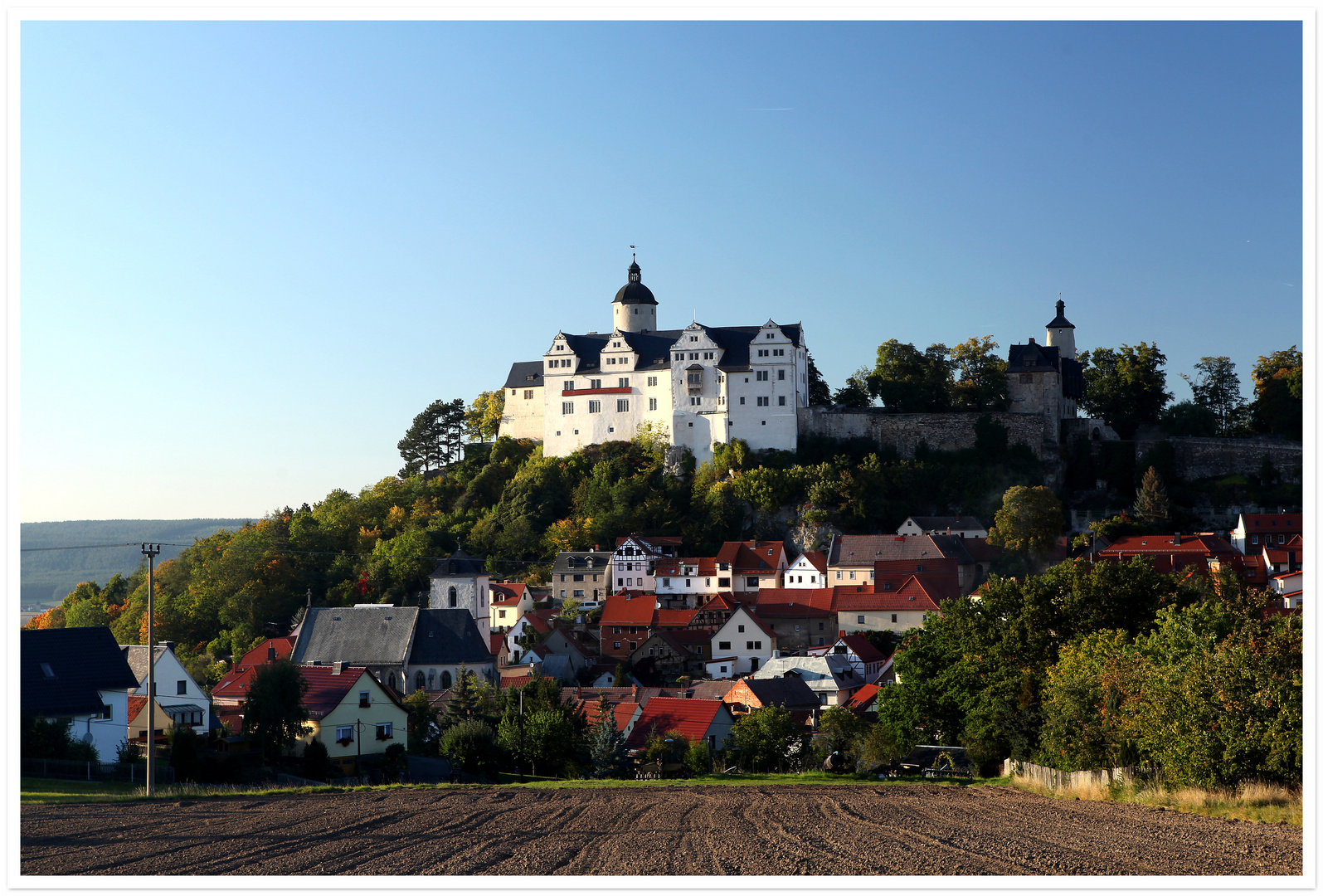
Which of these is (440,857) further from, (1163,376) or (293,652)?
(1163,376)

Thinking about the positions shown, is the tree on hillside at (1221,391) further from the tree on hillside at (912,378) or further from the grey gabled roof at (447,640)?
the grey gabled roof at (447,640)

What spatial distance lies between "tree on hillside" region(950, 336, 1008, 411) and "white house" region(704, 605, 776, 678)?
2037 centimetres

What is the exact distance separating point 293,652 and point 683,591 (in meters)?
23.7

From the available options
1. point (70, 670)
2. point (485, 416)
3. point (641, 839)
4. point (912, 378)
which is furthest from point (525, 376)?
point (641, 839)

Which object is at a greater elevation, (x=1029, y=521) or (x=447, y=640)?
(x=1029, y=521)

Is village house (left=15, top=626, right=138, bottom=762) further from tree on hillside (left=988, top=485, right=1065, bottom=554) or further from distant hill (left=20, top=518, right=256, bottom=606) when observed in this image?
tree on hillside (left=988, top=485, right=1065, bottom=554)

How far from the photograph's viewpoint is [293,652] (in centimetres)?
4341

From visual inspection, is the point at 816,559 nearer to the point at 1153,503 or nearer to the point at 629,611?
the point at 629,611

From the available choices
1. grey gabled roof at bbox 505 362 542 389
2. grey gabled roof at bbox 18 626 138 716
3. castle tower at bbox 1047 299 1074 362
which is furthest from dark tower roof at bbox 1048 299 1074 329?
grey gabled roof at bbox 18 626 138 716

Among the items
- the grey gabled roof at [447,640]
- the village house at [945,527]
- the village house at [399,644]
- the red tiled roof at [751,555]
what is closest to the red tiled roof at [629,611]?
the red tiled roof at [751,555]

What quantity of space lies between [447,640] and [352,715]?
1435 centimetres

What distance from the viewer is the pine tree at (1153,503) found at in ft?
197

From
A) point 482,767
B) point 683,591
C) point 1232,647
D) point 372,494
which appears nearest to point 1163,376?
point 683,591

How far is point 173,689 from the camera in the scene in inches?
1278
